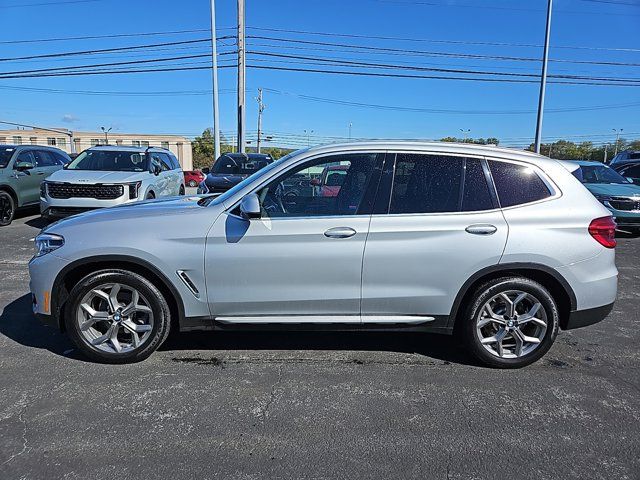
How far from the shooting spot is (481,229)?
11.3 ft

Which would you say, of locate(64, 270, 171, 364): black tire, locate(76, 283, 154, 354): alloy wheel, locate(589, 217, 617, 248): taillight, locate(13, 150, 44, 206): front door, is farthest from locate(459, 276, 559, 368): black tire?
locate(13, 150, 44, 206): front door

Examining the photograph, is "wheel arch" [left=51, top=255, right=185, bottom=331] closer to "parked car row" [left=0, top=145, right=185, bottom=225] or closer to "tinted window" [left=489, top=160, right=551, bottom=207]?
"tinted window" [left=489, top=160, right=551, bottom=207]

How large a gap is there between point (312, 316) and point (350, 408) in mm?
763

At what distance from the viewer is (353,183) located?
363cm

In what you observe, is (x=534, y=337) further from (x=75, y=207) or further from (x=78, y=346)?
(x=75, y=207)

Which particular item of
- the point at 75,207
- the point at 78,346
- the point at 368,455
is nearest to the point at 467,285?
the point at 368,455

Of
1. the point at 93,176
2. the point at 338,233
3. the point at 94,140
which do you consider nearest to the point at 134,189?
the point at 93,176

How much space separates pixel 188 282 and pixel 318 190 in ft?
4.11

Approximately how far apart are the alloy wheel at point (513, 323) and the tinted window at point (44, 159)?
38.0ft

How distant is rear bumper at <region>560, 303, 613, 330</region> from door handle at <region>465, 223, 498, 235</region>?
0.95 metres

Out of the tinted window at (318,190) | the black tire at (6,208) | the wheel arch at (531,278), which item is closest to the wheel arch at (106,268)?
the tinted window at (318,190)

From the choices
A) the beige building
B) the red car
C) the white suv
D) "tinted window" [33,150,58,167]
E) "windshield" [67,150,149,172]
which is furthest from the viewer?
the beige building

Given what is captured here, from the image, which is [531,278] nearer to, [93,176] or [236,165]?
[93,176]

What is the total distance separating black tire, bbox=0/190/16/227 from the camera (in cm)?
1016
